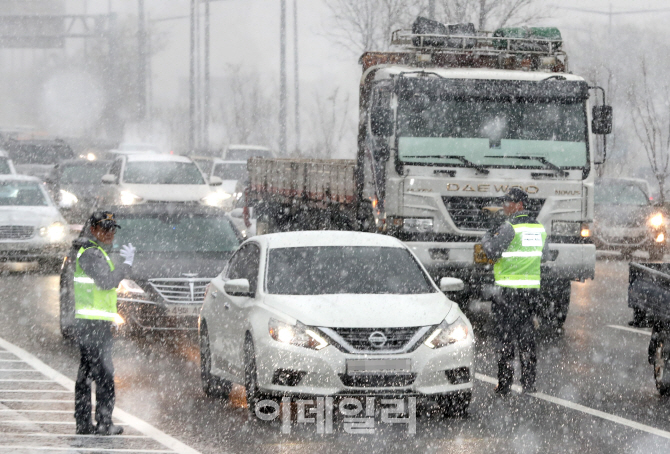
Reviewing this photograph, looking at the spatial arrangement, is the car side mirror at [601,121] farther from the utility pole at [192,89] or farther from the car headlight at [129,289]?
the utility pole at [192,89]

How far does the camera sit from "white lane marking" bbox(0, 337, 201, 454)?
8.11 metres

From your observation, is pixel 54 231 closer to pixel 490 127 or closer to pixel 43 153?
pixel 490 127

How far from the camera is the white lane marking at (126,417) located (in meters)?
8.11

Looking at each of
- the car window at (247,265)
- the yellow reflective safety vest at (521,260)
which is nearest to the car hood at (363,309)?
the car window at (247,265)

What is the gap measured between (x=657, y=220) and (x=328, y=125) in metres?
35.5

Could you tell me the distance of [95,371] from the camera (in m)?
8.32

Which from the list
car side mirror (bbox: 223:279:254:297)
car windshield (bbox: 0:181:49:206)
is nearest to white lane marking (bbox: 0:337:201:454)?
car side mirror (bbox: 223:279:254:297)

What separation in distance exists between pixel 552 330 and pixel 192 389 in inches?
235

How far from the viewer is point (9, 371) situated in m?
11.3

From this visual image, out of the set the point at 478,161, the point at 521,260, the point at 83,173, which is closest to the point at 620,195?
the point at 478,161

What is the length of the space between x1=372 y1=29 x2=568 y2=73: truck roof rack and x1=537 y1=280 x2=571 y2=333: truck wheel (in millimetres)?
3051

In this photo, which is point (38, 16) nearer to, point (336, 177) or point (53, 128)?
point (53, 128)

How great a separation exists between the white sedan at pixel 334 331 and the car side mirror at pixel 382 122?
452cm

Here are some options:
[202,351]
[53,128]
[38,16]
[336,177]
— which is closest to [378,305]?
[202,351]
